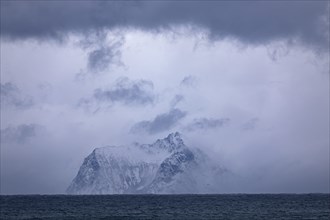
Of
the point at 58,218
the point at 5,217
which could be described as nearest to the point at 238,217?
the point at 58,218

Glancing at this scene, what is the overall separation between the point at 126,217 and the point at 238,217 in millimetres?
21753

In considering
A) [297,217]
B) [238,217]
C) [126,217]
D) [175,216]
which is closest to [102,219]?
[126,217]

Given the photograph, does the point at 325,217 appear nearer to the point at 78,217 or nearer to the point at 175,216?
the point at 175,216

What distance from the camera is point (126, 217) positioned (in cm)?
13912

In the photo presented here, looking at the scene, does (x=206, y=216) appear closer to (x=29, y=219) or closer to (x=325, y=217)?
(x=325, y=217)

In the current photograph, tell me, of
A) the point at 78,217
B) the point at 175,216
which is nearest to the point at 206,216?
the point at 175,216

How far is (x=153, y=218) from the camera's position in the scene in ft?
443

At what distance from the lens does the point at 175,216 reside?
14275 centimetres

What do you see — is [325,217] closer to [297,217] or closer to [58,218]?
[297,217]

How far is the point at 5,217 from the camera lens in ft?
470

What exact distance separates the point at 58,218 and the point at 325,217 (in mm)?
51088

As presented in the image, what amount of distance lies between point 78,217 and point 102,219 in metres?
7.35

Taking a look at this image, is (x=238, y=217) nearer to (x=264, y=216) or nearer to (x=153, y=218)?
(x=264, y=216)

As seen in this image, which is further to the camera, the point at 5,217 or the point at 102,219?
the point at 5,217
